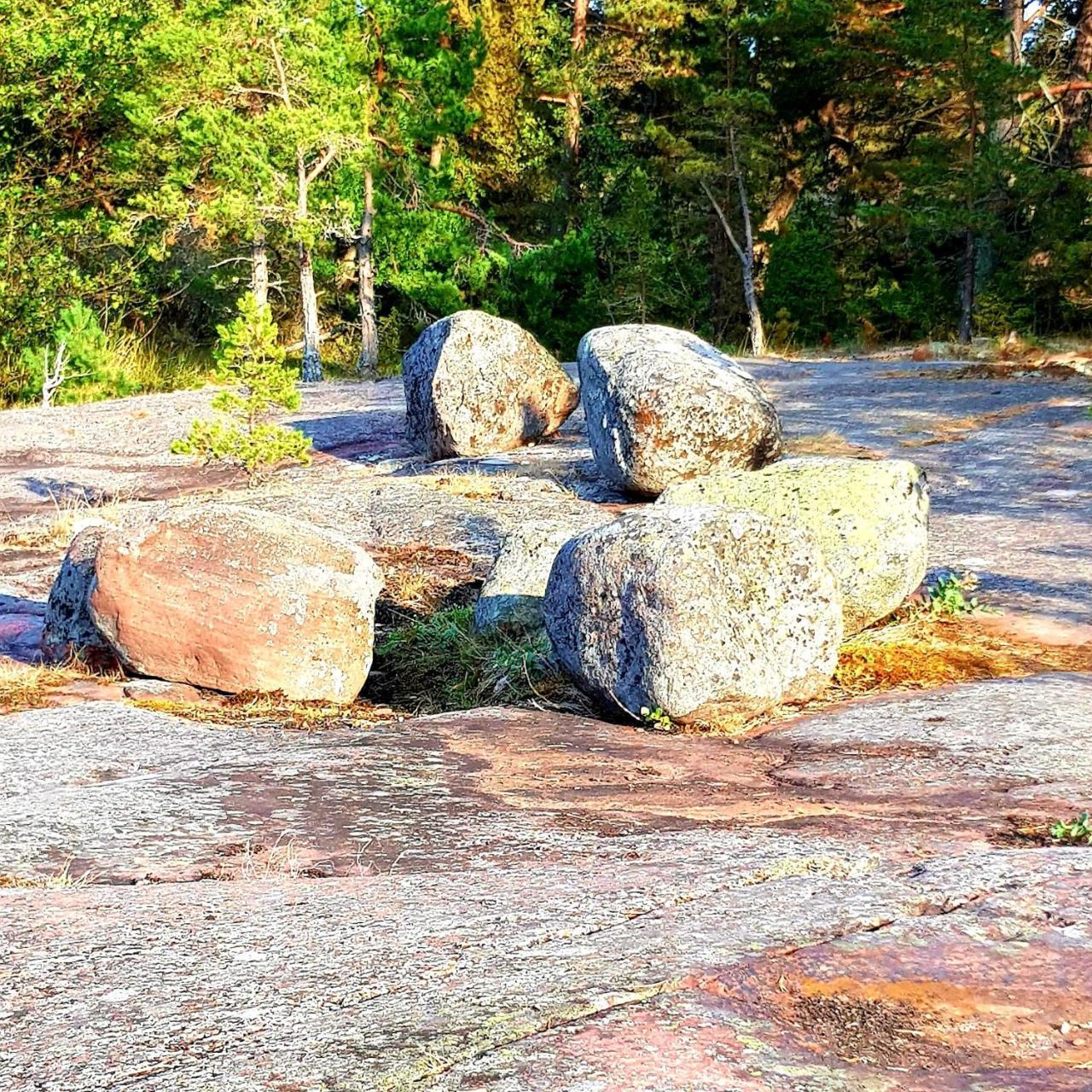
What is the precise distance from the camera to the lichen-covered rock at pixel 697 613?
5.99m

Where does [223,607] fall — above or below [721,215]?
below

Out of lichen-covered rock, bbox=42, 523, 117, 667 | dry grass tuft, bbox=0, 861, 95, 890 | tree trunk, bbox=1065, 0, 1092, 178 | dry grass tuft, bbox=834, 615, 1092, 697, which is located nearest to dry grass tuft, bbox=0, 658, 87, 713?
lichen-covered rock, bbox=42, 523, 117, 667

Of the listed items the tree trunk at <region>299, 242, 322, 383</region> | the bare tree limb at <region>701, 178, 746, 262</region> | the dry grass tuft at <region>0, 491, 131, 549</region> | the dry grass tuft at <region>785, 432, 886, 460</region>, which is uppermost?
the bare tree limb at <region>701, 178, 746, 262</region>

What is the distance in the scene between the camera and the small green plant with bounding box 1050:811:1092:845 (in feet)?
13.1

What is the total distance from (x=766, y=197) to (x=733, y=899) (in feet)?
96.0

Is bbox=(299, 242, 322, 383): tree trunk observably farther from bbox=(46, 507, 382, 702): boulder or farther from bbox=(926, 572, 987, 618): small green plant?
bbox=(926, 572, 987, 618): small green plant

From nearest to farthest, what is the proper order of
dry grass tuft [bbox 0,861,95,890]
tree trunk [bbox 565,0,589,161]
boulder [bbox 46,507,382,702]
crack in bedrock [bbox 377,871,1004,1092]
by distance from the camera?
crack in bedrock [bbox 377,871,1004,1092], dry grass tuft [bbox 0,861,95,890], boulder [bbox 46,507,382,702], tree trunk [bbox 565,0,589,161]

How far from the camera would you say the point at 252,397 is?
12.6 m

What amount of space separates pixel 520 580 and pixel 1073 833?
14.3ft

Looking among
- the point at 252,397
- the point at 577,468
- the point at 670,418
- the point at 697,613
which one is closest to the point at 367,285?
the point at 252,397

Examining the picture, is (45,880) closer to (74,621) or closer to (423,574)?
(74,621)

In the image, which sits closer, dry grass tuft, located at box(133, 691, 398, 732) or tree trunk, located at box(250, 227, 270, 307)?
dry grass tuft, located at box(133, 691, 398, 732)

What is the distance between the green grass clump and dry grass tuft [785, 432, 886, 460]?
5.48 m

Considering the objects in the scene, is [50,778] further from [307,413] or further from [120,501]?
[307,413]
